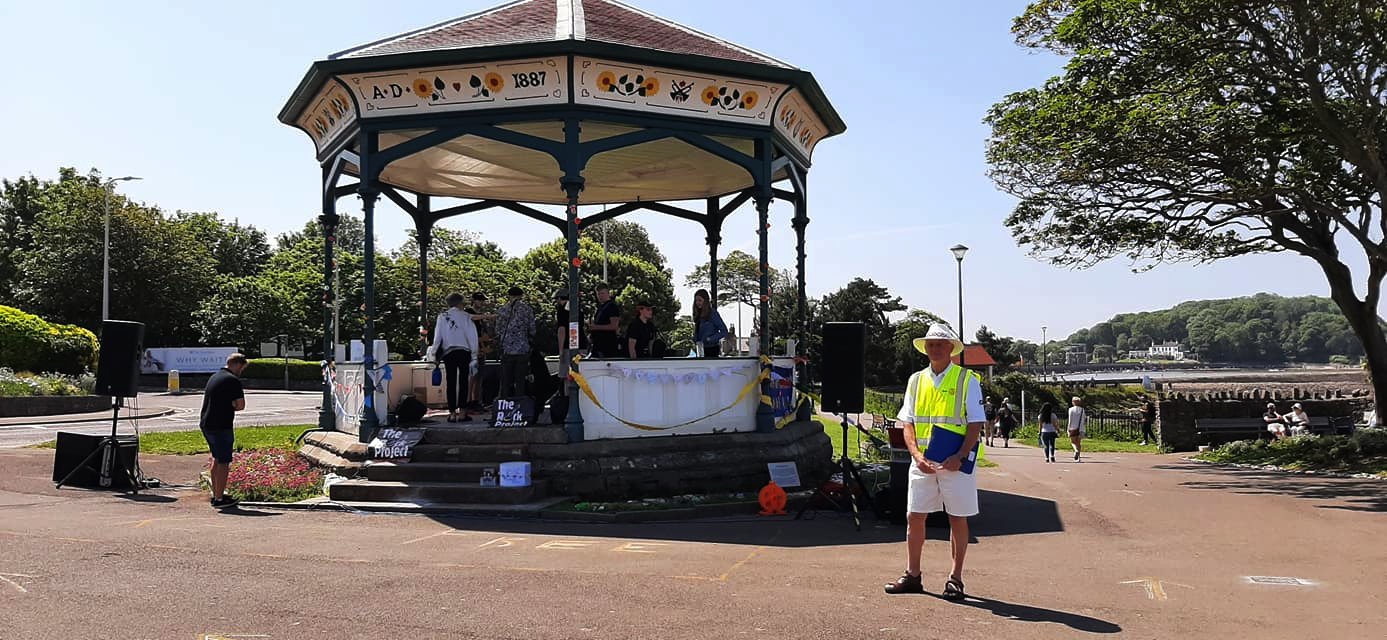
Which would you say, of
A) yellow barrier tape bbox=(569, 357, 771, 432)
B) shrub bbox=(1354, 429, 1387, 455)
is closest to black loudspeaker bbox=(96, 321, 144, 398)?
yellow barrier tape bbox=(569, 357, 771, 432)

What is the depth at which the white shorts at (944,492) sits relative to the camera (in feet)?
20.4

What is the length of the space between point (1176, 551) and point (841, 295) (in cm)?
5740

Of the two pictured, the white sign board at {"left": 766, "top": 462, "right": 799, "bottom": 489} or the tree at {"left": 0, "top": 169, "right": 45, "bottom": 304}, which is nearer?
the white sign board at {"left": 766, "top": 462, "right": 799, "bottom": 489}

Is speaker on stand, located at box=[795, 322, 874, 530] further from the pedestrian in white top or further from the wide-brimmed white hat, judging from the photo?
the pedestrian in white top

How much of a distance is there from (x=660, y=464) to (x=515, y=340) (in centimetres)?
253

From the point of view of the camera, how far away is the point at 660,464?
1114cm

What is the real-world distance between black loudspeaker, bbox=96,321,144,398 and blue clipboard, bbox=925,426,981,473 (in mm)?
10406

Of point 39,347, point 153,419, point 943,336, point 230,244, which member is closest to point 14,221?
point 230,244

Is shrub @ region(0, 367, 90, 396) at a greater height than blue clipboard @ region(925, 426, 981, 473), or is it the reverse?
shrub @ region(0, 367, 90, 396)

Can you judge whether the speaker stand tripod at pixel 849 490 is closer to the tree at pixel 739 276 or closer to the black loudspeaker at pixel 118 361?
the black loudspeaker at pixel 118 361

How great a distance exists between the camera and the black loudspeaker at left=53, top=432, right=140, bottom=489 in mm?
12000

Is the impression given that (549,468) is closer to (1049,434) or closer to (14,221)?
(1049,434)

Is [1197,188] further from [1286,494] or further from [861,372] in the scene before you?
[861,372]

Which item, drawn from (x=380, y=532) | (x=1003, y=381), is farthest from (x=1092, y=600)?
(x=1003, y=381)
